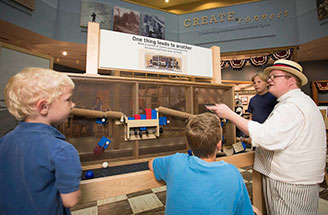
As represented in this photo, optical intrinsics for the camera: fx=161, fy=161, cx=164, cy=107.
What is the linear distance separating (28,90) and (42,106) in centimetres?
6

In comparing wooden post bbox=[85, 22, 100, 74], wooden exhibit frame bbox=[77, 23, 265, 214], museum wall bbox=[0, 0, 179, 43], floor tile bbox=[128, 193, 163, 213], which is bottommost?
floor tile bbox=[128, 193, 163, 213]

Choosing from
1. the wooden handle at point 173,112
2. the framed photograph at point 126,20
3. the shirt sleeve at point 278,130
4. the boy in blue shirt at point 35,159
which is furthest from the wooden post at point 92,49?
the framed photograph at point 126,20

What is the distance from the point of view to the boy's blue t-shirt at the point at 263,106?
2059mm

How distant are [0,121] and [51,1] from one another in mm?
3244

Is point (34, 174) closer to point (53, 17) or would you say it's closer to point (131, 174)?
point (131, 174)

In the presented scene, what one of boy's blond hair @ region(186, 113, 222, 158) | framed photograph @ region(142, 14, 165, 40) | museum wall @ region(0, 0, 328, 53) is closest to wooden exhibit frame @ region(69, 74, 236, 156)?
boy's blond hair @ region(186, 113, 222, 158)

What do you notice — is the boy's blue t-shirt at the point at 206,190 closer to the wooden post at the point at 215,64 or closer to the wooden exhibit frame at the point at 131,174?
the wooden exhibit frame at the point at 131,174

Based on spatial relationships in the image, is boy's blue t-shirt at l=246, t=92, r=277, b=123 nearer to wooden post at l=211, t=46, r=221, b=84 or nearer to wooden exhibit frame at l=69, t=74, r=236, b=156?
wooden exhibit frame at l=69, t=74, r=236, b=156

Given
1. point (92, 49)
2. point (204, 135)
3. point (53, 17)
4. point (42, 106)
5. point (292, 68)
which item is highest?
point (53, 17)

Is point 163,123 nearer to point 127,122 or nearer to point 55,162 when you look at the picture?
→ point 127,122

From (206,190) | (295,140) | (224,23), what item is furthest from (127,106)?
(224,23)

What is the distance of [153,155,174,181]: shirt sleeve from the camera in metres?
0.79

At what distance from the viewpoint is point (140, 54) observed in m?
1.51

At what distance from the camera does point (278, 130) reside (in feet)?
2.84
